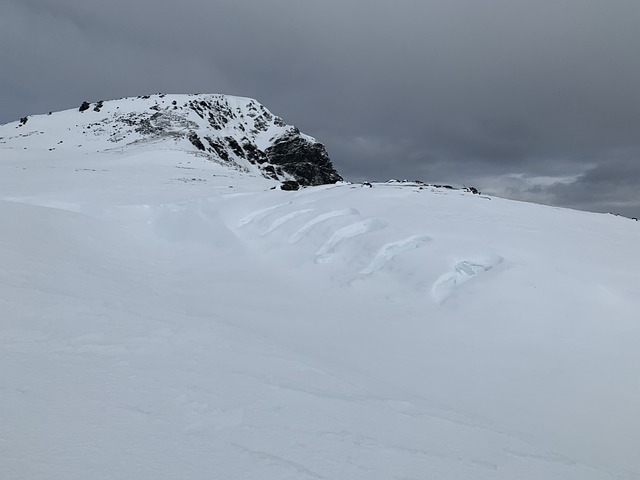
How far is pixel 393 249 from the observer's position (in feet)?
32.3

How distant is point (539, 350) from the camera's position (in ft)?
19.3

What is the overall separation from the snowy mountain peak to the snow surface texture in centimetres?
5645

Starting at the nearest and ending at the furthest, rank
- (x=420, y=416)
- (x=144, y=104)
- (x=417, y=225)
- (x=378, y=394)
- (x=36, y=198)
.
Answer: (x=420, y=416) < (x=378, y=394) < (x=417, y=225) < (x=36, y=198) < (x=144, y=104)

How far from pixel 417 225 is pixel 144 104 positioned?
104 m

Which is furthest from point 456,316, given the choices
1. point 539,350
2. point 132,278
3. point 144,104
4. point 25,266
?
point 144,104

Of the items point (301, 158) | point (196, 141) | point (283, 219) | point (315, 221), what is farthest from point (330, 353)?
point (301, 158)

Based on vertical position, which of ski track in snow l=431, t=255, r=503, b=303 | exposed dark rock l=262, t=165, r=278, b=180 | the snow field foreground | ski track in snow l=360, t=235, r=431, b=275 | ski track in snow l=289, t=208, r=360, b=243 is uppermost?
exposed dark rock l=262, t=165, r=278, b=180

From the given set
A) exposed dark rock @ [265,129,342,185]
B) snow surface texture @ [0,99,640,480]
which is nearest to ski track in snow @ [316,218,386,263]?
snow surface texture @ [0,99,640,480]

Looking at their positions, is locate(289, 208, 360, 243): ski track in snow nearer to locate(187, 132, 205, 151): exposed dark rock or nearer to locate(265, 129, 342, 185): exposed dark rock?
locate(187, 132, 205, 151): exposed dark rock

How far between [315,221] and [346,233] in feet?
6.54

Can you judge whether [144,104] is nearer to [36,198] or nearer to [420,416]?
[36,198]

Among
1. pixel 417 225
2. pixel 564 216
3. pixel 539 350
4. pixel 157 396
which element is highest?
pixel 564 216

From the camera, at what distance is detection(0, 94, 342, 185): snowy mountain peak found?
243 ft

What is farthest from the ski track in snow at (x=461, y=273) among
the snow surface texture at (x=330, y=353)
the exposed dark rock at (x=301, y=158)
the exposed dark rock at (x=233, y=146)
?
the exposed dark rock at (x=301, y=158)
